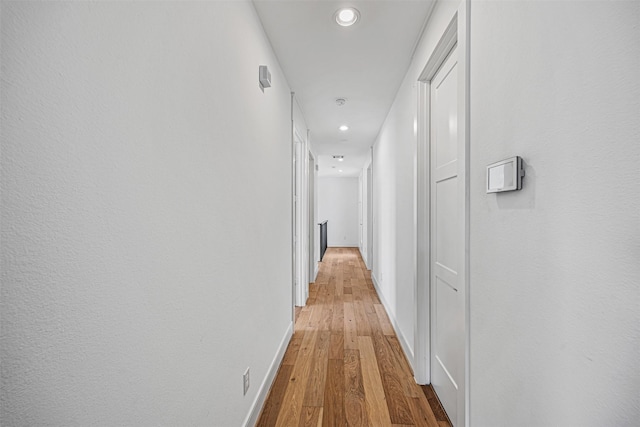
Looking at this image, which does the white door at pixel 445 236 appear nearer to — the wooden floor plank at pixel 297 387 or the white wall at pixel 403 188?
the white wall at pixel 403 188

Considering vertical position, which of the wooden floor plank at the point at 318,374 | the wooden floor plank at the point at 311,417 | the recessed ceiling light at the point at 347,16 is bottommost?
the wooden floor plank at the point at 318,374

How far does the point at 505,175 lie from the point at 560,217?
0.25 metres

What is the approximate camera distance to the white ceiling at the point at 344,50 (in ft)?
5.82

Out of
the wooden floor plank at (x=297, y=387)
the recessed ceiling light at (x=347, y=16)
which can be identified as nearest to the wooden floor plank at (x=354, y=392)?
the wooden floor plank at (x=297, y=387)

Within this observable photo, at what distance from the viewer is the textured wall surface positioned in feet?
1.90

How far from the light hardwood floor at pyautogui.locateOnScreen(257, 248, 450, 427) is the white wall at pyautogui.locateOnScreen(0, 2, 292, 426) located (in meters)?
0.62

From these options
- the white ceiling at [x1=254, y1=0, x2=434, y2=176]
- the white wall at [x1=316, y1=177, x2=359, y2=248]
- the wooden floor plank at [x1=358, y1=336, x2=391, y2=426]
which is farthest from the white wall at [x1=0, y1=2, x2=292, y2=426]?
the white wall at [x1=316, y1=177, x2=359, y2=248]

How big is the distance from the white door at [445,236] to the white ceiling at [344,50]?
0.40 meters

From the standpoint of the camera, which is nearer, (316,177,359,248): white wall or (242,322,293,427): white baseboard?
(242,322,293,427): white baseboard

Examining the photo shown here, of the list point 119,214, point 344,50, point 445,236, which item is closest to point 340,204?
point 344,50

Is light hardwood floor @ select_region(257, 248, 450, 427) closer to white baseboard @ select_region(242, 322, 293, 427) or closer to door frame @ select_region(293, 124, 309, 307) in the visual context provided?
white baseboard @ select_region(242, 322, 293, 427)

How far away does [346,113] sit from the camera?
3656 mm

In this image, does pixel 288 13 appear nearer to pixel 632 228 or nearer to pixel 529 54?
A: pixel 529 54

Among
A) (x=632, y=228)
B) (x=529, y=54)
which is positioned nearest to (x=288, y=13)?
(x=529, y=54)
